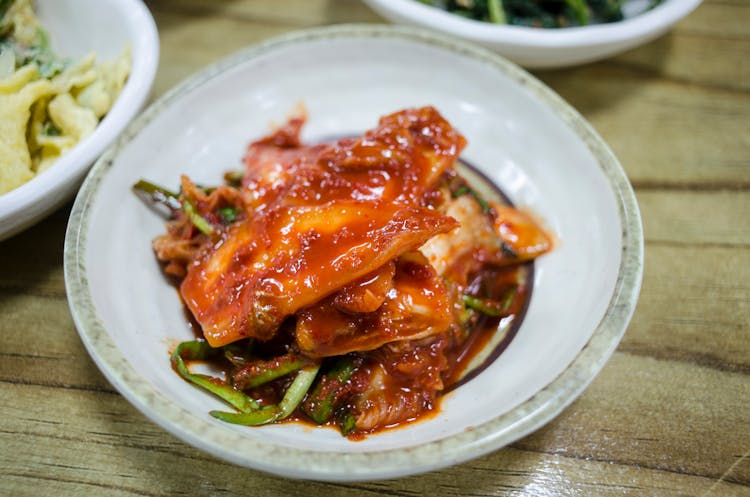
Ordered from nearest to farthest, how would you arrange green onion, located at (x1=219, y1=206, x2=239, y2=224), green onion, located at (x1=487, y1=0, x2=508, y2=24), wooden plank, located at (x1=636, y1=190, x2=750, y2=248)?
green onion, located at (x1=219, y1=206, x2=239, y2=224) < wooden plank, located at (x1=636, y1=190, x2=750, y2=248) < green onion, located at (x1=487, y1=0, x2=508, y2=24)

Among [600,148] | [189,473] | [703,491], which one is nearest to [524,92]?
[600,148]

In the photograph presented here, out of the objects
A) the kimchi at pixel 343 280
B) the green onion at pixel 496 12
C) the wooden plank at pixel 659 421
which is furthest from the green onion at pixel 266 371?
the green onion at pixel 496 12

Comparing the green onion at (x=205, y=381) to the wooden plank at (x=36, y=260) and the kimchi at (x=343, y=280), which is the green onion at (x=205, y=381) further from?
the wooden plank at (x=36, y=260)

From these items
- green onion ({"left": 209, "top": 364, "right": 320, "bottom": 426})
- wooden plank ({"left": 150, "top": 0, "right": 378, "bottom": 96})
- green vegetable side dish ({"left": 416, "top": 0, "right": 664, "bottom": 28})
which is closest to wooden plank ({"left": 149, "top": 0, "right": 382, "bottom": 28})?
wooden plank ({"left": 150, "top": 0, "right": 378, "bottom": 96})

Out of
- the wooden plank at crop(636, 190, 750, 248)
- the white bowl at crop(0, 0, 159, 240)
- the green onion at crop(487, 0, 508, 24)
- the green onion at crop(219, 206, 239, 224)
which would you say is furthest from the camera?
the green onion at crop(487, 0, 508, 24)

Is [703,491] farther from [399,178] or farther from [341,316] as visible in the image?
[399,178]

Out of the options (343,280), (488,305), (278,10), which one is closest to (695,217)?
(488,305)

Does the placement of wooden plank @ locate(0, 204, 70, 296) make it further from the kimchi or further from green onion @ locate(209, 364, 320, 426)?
green onion @ locate(209, 364, 320, 426)

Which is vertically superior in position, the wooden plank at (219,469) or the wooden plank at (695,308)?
the wooden plank at (695,308)
